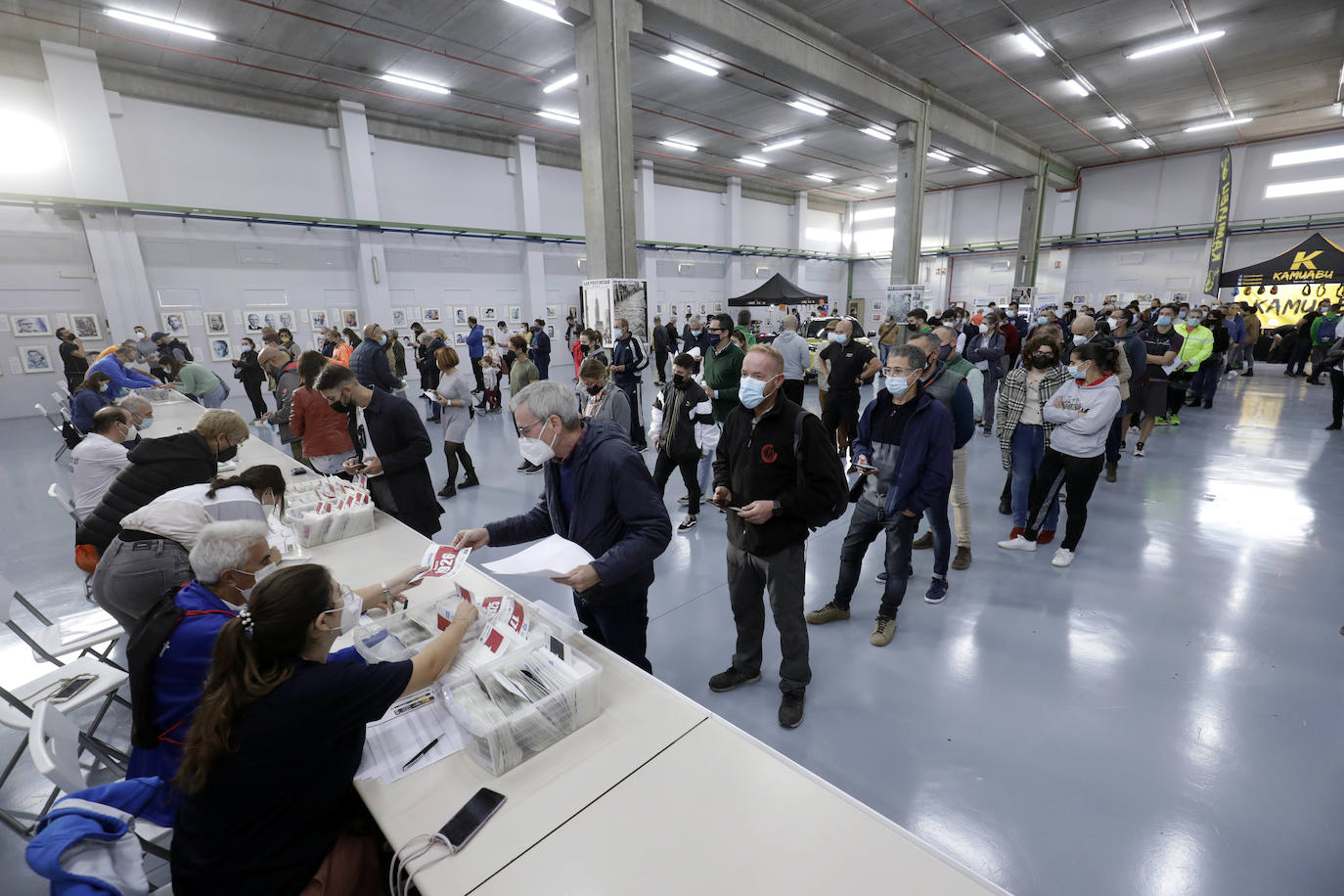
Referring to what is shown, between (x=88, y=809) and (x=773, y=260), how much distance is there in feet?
75.5

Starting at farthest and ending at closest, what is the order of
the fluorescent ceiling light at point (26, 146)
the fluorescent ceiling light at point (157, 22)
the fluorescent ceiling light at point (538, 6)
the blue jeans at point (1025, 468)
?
the fluorescent ceiling light at point (26, 146) < the fluorescent ceiling light at point (157, 22) < the fluorescent ceiling light at point (538, 6) < the blue jeans at point (1025, 468)

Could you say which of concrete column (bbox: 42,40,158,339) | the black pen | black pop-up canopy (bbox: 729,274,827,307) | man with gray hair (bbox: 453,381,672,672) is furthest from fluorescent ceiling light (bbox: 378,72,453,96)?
the black pen

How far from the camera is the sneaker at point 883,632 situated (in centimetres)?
326

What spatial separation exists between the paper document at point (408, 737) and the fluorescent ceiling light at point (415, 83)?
1227 centimetres

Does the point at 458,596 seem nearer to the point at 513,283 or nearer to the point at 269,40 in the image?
the point at 269,40

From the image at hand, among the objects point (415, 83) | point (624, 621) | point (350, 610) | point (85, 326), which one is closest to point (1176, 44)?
point (415, 83)

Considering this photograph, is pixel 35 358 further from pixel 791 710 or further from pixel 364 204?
pixel 791 710

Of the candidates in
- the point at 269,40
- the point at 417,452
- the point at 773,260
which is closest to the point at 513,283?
the point at 269,40

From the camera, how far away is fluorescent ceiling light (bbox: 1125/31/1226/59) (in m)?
9.24

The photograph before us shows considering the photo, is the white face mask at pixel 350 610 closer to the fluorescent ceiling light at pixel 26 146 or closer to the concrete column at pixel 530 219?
the fluorescent ceiling light at pixel 26 146

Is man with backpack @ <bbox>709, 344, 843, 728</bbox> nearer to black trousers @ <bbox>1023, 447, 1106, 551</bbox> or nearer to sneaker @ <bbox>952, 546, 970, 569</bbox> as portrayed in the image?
sneaker @ <bbox>952, 546, 970, 569</bbox>

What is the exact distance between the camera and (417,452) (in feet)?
11.3

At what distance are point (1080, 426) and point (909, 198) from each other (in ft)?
32.5

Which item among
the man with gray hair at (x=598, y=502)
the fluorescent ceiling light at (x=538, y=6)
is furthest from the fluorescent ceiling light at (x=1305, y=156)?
the man with gray hair at (x=598, y=502)
